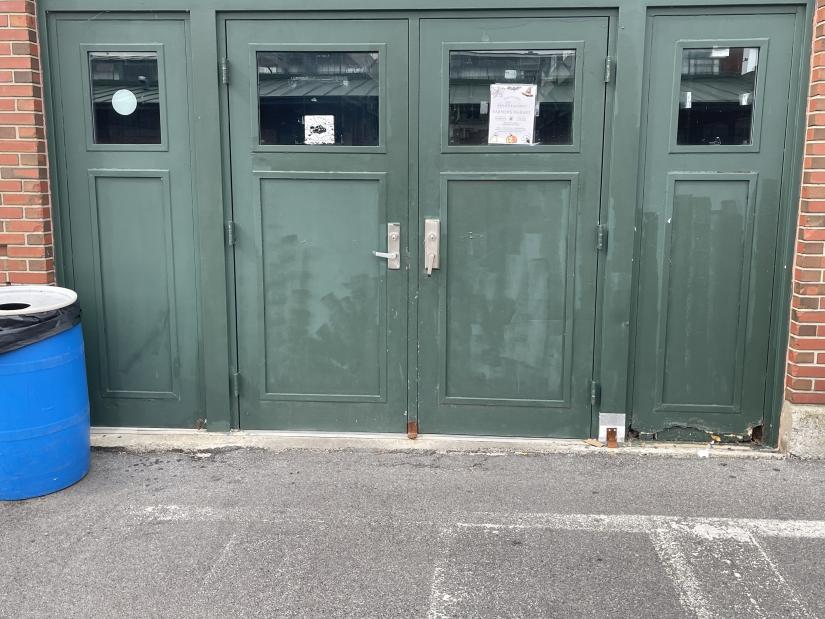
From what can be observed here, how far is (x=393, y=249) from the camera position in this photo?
14.5ft

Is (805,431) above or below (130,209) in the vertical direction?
below

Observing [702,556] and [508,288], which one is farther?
[508,288]

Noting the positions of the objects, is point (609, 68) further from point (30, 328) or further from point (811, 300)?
point (30, 328)

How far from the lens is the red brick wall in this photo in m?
4.03

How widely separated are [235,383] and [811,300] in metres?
3.36

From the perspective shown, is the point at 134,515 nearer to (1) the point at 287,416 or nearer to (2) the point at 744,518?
(1) the point at 287,416

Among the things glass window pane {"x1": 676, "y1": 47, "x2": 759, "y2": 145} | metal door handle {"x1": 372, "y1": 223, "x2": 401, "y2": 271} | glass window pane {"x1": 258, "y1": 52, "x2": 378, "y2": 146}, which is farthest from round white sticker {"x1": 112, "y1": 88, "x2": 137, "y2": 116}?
glass window pane {"x1": 676, "y1": 47, "x2": 759, "y2": 145}

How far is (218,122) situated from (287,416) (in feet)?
5.92

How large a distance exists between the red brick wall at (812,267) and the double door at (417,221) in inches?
43.8

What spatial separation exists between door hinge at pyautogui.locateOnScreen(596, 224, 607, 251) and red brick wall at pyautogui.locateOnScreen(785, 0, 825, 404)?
105 centimetres

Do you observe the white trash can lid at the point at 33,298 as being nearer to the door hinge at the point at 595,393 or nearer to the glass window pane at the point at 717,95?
the door hinge at the point at 595,393

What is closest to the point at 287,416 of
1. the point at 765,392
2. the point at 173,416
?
the point at 173,416

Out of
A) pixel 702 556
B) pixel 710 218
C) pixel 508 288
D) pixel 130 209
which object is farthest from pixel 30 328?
pixel 710 218

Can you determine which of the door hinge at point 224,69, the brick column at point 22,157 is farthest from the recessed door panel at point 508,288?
the brick column at point 22,157
